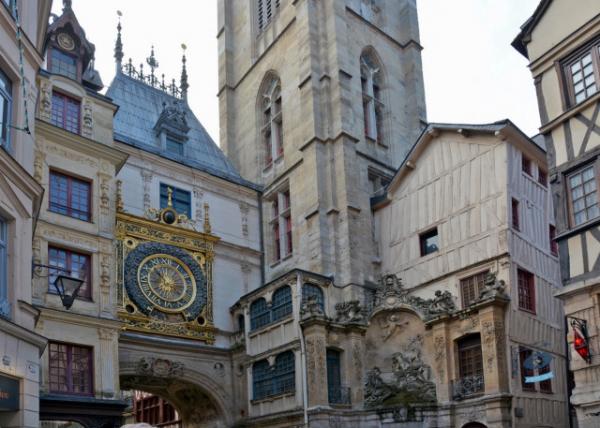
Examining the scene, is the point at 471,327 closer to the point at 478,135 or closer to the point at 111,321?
the point at 478,135

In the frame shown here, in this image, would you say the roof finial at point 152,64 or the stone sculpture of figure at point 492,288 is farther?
the roof finial at point 152,64

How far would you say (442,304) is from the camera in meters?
24.0

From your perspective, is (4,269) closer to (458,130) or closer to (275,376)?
(275,376)

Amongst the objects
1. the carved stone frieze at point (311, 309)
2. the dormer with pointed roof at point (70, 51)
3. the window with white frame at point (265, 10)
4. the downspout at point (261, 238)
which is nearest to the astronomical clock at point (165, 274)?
the downspout at point (261, 238)

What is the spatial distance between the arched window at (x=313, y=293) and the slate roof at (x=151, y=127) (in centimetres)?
657

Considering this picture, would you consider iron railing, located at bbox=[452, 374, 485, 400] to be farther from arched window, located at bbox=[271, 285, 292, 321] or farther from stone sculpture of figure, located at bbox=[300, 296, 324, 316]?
arched window, located at bbox=[271, 285, 292, 321]

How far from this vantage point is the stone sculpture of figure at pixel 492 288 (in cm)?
2208

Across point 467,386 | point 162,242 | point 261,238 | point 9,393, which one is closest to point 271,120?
point 261,238

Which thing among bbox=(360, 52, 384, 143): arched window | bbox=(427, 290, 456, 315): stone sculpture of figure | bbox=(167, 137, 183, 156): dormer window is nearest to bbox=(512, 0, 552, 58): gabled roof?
bbox=(427, 290, 456, 315): stone sculpture of figure

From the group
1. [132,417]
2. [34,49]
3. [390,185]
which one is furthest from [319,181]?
[132,417]

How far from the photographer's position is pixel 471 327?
22984 millimetres

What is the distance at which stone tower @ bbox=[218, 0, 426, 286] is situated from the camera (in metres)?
28.4

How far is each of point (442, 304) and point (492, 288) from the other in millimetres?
2262

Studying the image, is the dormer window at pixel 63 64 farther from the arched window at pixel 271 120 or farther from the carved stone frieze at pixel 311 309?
the carved stone frieze at pixel 311 309
